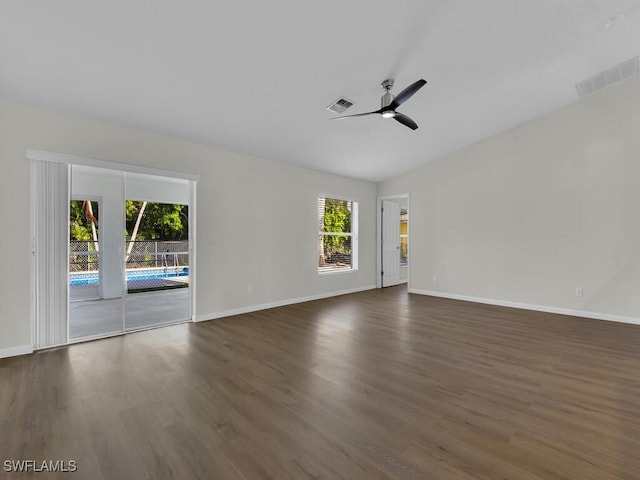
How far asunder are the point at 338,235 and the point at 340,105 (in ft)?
11.0

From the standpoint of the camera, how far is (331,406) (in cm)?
218

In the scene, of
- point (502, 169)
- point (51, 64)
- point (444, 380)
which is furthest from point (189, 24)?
point (502, 169)

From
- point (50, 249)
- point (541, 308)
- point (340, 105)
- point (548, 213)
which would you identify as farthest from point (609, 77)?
point (50, 249)

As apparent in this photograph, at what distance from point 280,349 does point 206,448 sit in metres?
1.62

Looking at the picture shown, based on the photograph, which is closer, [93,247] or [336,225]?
[93,247]

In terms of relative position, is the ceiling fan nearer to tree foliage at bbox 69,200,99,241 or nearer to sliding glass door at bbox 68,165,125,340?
sliding glass door at bbox 68,165,125,340

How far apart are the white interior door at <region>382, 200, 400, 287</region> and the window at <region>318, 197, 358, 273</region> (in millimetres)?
907

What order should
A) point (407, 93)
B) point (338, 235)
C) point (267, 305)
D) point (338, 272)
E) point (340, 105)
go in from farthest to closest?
point (338, 235) → point (338, 272) → point (267, 305) → point (340, 105) → point (407, 93)

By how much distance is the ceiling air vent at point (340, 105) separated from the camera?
12.4ft

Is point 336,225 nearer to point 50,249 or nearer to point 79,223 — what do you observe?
point 79,223

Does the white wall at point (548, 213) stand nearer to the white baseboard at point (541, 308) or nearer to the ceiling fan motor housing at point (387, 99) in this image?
the white baseboard at point (541, 308)

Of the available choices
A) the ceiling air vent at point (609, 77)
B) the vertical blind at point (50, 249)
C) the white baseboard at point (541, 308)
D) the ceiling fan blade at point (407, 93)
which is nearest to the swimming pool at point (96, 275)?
the vertical blind at point (50, 249)

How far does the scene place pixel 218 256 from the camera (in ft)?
15.4

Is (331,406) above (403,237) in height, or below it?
below
